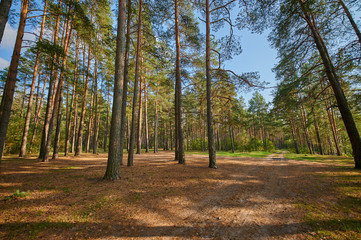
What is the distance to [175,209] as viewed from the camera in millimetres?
3586

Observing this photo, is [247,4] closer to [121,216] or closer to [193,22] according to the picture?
[193,22]

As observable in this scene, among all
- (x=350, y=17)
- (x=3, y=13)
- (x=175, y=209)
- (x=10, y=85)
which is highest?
(x=350, y=17)

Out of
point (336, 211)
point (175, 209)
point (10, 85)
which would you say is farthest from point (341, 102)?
point (10, 85)

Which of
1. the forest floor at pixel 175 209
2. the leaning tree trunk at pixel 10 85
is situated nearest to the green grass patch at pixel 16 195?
the forest floor at pixel 175 209

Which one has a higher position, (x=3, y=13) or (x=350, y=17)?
(x=350, y=17)

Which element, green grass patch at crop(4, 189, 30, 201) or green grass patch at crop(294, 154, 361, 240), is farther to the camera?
green grass patch at crop(4, 189, 30, 201)

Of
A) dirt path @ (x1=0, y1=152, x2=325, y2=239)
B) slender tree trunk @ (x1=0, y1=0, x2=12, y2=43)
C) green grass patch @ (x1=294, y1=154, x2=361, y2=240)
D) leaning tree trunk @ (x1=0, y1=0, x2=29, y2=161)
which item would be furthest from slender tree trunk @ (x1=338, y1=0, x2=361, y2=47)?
leaning tree trunk @ (x1=0, y1=0, x2=29, y2=161)

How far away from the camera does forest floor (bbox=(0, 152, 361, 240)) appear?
2.63 meters

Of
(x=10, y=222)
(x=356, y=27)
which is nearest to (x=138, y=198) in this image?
(x=10, y=222)

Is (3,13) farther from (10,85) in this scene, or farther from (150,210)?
(150,210)

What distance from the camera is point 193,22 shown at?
1063cm

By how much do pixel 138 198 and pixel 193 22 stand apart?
494 inches

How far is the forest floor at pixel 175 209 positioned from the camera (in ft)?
8.62

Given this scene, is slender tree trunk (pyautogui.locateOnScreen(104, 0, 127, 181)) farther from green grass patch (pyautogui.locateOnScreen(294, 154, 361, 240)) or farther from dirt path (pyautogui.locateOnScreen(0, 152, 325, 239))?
green grass patch (pyautogui.locateOnScreen(294, 154, 361, 240))
